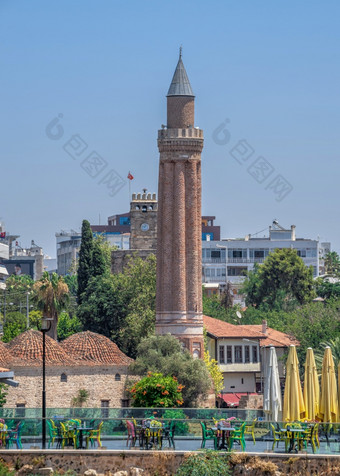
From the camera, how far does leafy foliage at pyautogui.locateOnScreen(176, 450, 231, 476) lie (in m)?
37.6

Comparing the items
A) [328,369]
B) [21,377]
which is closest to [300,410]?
[328,369]

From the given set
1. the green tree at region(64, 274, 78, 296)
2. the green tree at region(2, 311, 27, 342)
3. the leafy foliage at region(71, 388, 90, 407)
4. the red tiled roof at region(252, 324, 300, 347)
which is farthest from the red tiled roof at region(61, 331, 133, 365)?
the green tree at region(64, 274, 78, 296)

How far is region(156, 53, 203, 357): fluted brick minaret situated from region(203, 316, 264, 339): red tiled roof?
12819mm

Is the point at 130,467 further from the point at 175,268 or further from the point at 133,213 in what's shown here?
the point at 133,213

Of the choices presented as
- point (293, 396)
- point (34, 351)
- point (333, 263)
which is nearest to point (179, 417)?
→ point (293, 396)

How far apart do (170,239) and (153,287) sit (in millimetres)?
9930

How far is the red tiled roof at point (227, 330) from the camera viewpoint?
93.4 meters

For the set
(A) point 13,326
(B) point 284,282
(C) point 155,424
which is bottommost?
(C) point 155,424

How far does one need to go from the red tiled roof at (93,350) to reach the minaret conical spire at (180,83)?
1548cm

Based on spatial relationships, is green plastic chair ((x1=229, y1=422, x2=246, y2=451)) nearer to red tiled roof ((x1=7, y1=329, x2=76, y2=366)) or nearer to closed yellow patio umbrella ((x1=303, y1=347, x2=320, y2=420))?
closed yellow patio umbrella ((x1=303, y1=347, x2=320, y2=420))

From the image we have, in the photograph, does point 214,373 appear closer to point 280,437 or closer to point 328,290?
point 280,437

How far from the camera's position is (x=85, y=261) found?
10275 centimetres

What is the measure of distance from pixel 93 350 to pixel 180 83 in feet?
56.9

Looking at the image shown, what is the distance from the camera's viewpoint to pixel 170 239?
263 ft
